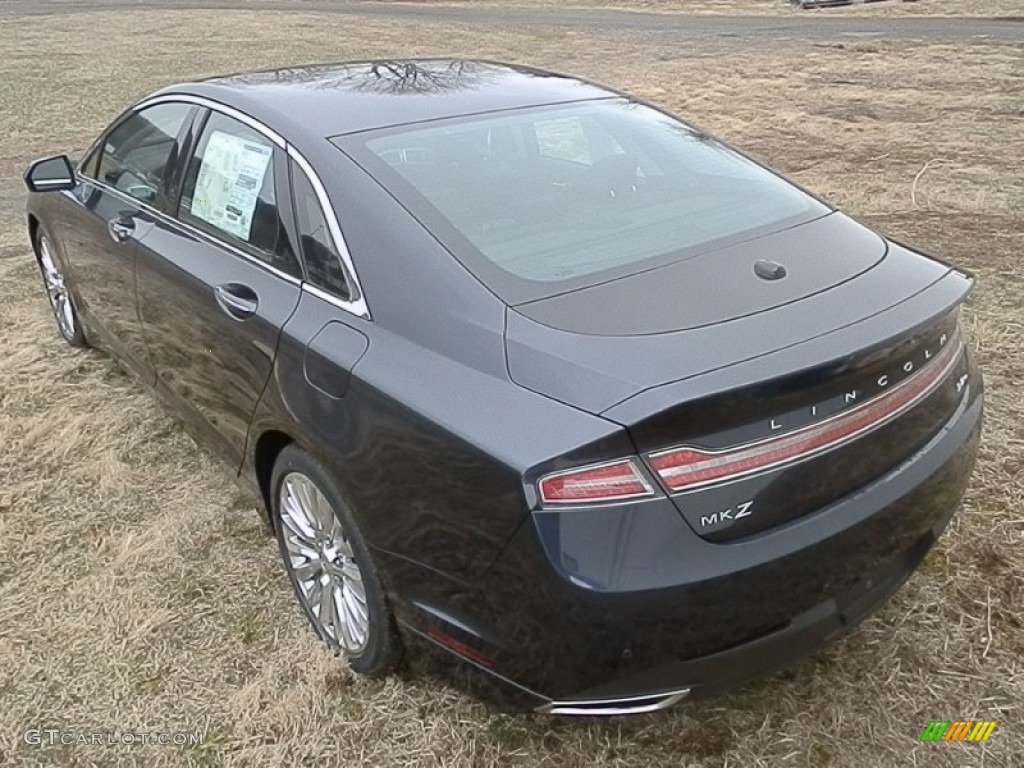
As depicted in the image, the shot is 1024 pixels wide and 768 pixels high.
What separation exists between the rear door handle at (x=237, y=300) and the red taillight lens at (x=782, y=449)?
1364mm

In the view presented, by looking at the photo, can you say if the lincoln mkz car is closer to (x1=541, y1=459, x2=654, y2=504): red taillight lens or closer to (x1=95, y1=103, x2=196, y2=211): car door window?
(x1=541, y1=459, x2=654, y2=504): red taillight lens

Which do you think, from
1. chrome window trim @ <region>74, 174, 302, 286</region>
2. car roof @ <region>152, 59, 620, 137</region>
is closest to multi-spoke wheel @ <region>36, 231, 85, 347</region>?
chrome window trim @ <region>74, 174, 302, 286</region>

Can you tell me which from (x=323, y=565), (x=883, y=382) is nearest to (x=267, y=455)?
(x=323, y=565)

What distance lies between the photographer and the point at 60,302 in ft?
15.1

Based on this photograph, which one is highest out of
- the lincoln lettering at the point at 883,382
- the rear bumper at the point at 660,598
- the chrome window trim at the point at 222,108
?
the chrome window trim at the point at 222,108

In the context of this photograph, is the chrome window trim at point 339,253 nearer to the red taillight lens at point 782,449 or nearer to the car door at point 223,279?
the car door at point 223,279

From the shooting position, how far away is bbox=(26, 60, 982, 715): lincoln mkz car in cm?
175

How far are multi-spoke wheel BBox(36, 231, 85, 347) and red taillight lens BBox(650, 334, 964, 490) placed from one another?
12.1ft

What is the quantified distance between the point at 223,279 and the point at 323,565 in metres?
0.93

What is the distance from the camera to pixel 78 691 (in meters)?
2.53

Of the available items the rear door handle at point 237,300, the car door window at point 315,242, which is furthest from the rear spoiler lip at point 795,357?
the rear door handle at point 237,300

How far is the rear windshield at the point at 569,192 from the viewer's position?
2234mm

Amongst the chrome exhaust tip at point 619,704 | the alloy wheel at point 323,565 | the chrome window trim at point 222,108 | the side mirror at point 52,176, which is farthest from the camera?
the side mirror at point 52,176

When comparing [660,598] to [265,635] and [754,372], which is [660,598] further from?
[265,635]
